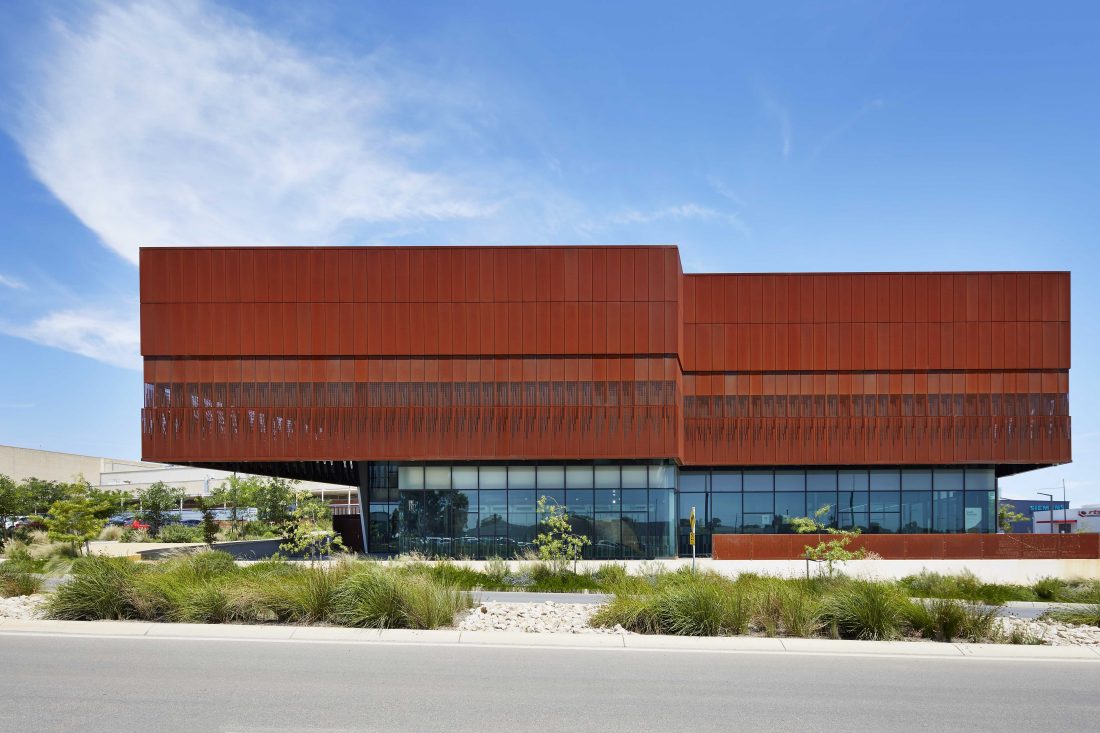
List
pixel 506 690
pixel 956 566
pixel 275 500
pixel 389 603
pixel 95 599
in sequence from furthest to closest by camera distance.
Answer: pixel 275 500 < pixel 956 566 < pixel 95 599 < pixel 389 603 < pixel 506 690

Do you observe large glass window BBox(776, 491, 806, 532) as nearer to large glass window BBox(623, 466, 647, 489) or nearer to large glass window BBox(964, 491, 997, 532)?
large glass window BBox(964, 491, 997, 532)

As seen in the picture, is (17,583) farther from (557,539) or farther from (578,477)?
(578,477)

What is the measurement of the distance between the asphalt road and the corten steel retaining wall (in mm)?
23566

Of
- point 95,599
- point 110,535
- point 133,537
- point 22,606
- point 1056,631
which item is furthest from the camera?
point 133,537

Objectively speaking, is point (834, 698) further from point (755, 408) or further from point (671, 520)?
point (755, 408)

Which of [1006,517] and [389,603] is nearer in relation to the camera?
[389,603]

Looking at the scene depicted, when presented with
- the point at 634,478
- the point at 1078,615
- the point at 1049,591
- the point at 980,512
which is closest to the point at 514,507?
the point at 634,478

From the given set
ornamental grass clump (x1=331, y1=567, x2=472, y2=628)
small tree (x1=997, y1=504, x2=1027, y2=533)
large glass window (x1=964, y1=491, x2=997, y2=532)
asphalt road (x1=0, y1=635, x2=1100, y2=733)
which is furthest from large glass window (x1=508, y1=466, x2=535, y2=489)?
asphalt road (x1=0, y1=635, x2=1100, y2=733)

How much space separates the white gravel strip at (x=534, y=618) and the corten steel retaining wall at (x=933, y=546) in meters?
20.0

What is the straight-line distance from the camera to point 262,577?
1566cm

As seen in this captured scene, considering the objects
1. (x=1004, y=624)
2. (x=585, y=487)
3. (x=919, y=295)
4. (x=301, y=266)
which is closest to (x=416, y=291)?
(x=301, y=266)

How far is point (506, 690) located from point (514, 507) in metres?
28.2

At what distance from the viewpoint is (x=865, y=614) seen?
13.3m

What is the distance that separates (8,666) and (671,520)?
30178mm
